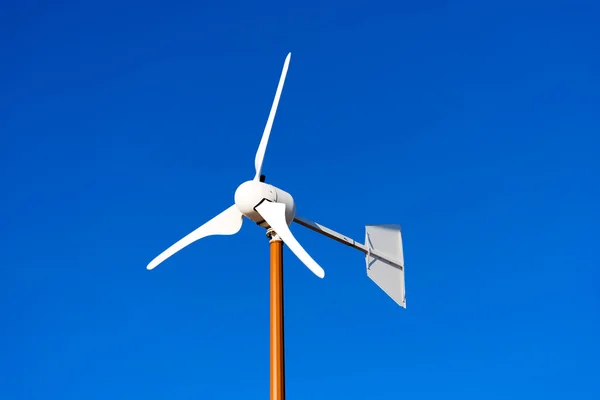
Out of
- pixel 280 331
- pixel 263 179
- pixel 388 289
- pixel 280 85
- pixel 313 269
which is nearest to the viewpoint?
pixel 313 269

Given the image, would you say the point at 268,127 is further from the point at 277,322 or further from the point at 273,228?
the point at 277,322

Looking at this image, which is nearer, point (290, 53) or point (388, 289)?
point (290, 53)

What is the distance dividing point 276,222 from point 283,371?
3.56 metres

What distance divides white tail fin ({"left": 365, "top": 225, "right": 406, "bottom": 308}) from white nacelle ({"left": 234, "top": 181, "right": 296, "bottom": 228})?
16.2 ft

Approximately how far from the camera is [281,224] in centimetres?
1934

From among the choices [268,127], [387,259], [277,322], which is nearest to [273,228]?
[277,322]

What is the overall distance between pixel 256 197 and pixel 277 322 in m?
3.12

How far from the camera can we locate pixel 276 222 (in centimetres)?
1941

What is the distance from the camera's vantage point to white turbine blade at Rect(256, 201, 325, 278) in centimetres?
1814

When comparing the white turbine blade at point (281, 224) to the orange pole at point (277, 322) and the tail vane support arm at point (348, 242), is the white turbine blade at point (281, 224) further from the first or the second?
the tail vane support arm at point (348, 242)

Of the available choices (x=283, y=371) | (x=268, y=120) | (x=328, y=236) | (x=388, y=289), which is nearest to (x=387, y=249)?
(x=388, y=289)

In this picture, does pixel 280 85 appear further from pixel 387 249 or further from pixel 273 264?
pixel 387 249

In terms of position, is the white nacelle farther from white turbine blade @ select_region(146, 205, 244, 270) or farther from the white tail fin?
the white tail fin

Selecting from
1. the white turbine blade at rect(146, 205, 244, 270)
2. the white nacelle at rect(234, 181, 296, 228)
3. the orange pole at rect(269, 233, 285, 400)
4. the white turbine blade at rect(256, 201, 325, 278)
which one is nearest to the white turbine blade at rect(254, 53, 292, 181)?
the white nacelle at rect(234, 181, 296, 228)
